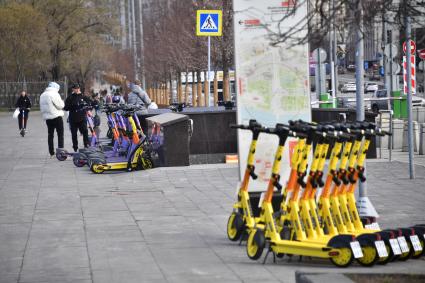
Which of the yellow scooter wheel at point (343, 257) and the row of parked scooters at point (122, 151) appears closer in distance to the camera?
the yellow scooter wheel at point (343, 257)

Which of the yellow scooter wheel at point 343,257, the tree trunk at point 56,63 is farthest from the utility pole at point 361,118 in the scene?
the tree trunk at point 56,63

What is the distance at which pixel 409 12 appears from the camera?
315 inches

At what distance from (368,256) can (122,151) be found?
12.6 meters

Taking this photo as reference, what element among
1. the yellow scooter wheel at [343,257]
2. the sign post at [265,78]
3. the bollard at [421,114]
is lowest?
the bollard at [421,114]

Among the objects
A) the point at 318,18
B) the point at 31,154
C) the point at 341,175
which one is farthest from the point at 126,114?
the point at 318,18

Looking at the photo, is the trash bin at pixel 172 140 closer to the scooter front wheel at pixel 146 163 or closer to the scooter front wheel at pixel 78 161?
the scooter front wheel at pixel 146 163

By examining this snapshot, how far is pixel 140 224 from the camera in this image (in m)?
12.8

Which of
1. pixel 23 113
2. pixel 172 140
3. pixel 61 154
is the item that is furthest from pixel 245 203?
pixel 23 113

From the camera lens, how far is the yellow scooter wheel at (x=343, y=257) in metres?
9.25

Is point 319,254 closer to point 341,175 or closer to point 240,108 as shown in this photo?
point 341,175

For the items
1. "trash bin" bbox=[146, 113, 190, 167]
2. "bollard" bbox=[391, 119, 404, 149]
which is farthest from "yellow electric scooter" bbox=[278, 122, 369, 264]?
"bollard" bbox=[391, 119, 404, 149]

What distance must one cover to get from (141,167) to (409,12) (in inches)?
508

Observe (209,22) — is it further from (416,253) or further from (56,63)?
(56,63)

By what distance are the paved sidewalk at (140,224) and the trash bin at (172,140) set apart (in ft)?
1.40
